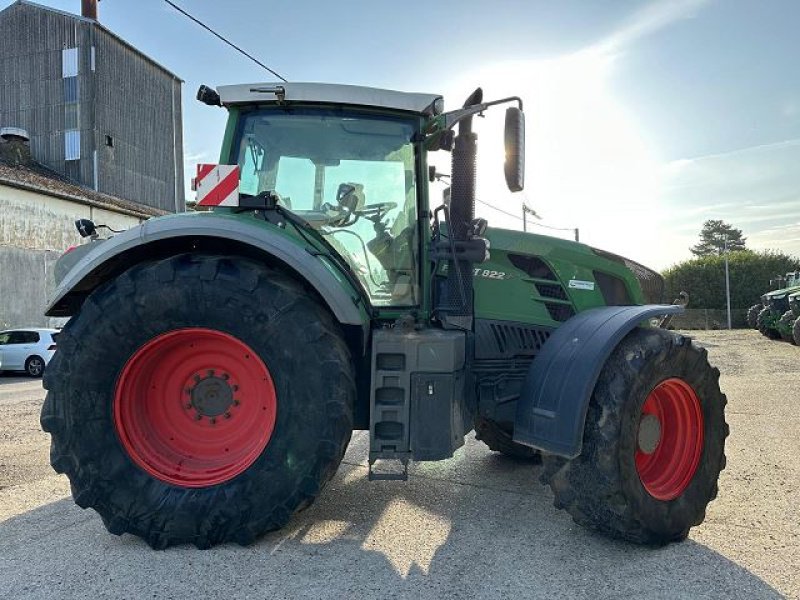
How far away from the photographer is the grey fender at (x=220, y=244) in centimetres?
301

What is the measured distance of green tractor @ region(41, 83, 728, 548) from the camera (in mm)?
2953

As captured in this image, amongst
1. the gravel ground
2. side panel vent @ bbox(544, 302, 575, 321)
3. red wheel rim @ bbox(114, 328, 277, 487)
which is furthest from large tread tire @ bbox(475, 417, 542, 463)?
red wheel rim @ bbox(114, 328, 277, 487)

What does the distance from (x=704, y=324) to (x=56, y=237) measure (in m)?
33.5

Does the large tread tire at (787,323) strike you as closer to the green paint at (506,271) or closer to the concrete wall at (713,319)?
the green paint at (506,271)

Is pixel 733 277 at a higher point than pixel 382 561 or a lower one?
higher

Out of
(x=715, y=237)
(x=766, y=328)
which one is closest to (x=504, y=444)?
(x=766, y=328)

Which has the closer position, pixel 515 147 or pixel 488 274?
pixel 515 147

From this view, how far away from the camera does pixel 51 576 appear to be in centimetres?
275

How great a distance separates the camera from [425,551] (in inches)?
119

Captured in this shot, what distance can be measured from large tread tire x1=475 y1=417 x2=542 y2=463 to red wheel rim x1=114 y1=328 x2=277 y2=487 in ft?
6.79

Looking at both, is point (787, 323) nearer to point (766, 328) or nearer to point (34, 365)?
point (766, 328)

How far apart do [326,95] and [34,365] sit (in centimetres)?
1443

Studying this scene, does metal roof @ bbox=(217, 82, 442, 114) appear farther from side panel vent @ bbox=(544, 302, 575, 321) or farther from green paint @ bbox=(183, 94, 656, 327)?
side panel vent @ bbox=(544, 302, 575, 321)

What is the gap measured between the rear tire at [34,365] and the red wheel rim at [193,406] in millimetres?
13609
